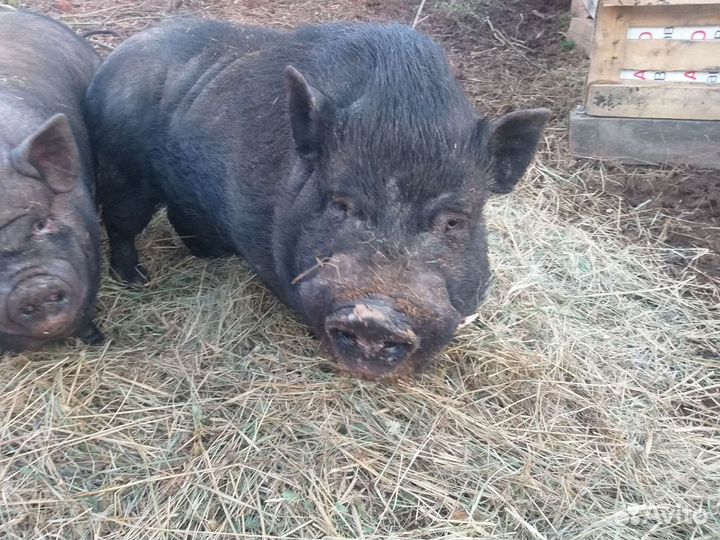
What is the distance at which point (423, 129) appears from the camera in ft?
9.25

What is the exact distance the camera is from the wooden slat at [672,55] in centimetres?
522

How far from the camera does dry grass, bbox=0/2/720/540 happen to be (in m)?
3.02

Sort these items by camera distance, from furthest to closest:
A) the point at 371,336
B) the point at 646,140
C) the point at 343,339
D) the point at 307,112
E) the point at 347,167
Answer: the point at 646,140 < the point at 307,112 < the point at 347,167 < the point at 343,339 < the point at 371,336

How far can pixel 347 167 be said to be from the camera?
288 cm

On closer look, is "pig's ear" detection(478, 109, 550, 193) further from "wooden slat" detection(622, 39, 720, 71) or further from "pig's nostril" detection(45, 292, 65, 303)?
"wooden slat" detection(622, 39, 720, 71)

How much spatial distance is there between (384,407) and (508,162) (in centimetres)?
125

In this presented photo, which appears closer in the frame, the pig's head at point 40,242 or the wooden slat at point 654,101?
the pig's head at point 40,242

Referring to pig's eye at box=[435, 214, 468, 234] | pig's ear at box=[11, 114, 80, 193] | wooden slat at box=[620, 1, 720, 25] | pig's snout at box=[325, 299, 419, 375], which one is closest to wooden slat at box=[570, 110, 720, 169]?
wooden slat at box=[620, 1, 720, 25]

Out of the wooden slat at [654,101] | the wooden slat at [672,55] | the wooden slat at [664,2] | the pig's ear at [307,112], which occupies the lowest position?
the wooden slat at [654,101]

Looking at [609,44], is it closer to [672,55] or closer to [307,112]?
[672,55]

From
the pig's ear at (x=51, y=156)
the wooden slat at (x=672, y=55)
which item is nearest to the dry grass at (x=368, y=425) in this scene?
the pig's ear at (x=51, y=156)

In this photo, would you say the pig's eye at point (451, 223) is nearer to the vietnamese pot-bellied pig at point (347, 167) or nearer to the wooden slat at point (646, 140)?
the vietnamese pot-bellied pig at point (347, 167)

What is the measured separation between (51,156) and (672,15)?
420 centimetres

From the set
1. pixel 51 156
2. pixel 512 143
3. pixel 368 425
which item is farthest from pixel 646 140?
pixel 51 156
